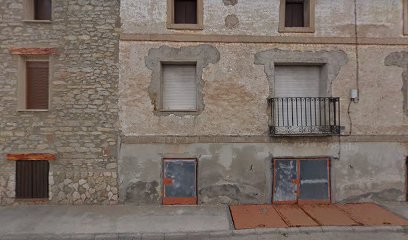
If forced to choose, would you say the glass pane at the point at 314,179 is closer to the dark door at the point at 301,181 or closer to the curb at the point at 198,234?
the dark door at the point at 301,181

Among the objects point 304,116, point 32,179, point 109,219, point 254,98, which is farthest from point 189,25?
point 32,179

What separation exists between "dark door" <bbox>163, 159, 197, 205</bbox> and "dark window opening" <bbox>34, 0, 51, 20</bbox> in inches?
240

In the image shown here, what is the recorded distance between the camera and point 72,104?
817 centimetres

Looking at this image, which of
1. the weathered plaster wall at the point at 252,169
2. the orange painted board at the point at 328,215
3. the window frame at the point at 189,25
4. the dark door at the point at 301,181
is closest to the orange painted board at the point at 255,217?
the weathered plaster wall at the point at 252,169

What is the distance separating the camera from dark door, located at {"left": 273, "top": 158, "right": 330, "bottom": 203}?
8305mm

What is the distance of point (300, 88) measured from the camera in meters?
8.60

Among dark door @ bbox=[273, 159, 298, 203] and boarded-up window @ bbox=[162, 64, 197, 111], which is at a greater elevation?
boarded-up window @ bbox=[162, 64, 197, 111]

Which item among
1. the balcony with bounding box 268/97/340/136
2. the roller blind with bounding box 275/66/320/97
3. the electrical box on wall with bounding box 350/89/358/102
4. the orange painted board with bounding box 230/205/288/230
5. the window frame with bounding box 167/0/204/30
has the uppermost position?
the window frame with bounding box 167/0/204/30

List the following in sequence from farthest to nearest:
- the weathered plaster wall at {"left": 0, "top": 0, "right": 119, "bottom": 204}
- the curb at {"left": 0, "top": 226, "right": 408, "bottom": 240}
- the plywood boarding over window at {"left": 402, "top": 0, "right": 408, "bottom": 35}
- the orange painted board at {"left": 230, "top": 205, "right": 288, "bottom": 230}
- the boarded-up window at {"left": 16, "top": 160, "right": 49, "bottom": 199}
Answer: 1. the plywood boarding over window at {"left": 402, "top": 0, "right": 408, "bottom": 35}
2. the boarded-up window at {"left": 16, "top": 160, "right": 49, "bottom": 199}
3. the weathered plaster wall at {"left": 0, "top": 0, "right": 119, "bottom": 204}
4. the orange painted board at {"left": 230, "top": 205, "right": 288, "bottom": 230}
5. the curb at {"left": 0, "top": 226, "right": 408, "bottom": 240}

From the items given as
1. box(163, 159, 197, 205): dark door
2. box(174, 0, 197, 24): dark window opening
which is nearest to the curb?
box(163, 159, 197, 205): dark door

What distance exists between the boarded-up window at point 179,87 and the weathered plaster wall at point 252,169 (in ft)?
4.28

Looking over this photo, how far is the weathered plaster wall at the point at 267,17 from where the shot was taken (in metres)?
8.27

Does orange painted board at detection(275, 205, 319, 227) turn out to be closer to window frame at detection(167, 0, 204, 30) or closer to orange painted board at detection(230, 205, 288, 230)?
orange painted board at detection(230, 205, 288, 230)

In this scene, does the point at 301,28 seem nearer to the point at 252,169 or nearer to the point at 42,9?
the point at 252,169
